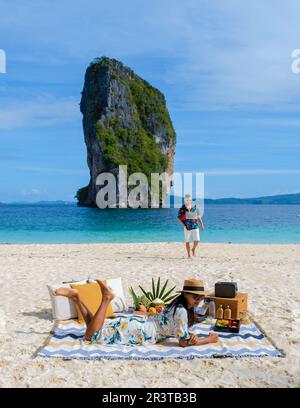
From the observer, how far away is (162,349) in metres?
5.53

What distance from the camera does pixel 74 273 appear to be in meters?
11.6

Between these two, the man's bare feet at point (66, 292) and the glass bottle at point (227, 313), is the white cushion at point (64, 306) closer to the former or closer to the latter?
the man's bare feet at point (66, 292)

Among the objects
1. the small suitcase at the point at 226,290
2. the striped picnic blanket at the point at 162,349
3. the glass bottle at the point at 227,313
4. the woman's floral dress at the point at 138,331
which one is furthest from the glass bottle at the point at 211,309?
the woman's floral dress at the point at 138,331

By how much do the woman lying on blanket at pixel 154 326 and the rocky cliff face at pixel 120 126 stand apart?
73.4 m

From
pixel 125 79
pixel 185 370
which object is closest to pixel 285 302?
pixel 185 370

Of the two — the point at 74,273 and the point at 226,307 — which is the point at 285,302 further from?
the point at 74,273

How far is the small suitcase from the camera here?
6.65 meters

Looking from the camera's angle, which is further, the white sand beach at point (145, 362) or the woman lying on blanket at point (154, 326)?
the woman lying on blanket at point (154, 326)

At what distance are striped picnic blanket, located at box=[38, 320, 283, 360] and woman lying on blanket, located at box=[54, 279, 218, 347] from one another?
0.09 meters

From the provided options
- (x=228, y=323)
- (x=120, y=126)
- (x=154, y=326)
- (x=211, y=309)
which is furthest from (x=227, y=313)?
(x=120, y=126)

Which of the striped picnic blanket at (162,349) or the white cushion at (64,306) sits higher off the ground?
the white cushion at (64,306)

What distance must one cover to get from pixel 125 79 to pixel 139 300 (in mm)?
87877

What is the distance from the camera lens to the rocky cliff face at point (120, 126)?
266ft

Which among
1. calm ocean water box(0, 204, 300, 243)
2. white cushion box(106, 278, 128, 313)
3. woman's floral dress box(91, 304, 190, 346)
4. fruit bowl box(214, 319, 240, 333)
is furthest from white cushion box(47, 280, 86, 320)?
calm ocean water box(0, 204, 300, 243)
